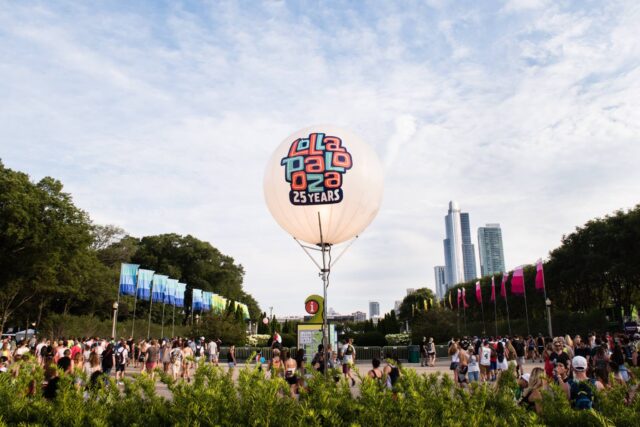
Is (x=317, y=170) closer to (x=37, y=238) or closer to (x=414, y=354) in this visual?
(x=414, y=354)

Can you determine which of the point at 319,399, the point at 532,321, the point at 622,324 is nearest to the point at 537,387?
the point at 319,399

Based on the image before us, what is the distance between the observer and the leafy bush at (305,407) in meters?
5.49

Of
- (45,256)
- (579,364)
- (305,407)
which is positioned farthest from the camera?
(45,256)

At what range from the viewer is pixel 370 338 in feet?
143

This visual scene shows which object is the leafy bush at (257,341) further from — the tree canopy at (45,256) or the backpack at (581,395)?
the backpack at (581,395)

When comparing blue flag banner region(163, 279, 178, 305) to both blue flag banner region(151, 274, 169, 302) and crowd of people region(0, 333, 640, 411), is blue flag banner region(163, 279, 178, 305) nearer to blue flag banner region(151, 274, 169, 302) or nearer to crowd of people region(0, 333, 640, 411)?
blue flag banner region(151, 274, 169, 302)

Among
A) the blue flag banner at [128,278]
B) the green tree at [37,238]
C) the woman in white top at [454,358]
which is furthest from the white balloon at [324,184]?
the blue flag banner at [128,278]

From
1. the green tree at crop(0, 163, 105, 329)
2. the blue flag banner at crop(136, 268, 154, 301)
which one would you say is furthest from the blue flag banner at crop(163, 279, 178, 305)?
the green tree at crop(0, 163, 105, 329)

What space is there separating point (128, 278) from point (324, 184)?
3318 centimetres

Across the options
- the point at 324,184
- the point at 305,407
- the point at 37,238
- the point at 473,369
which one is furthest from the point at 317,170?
the point at 37,238

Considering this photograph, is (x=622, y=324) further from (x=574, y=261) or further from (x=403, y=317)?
(x=403, y=317)

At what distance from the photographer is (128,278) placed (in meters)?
39.0

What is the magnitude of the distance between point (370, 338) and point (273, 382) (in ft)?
126

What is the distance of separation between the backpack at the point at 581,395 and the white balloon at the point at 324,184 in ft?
17.8
